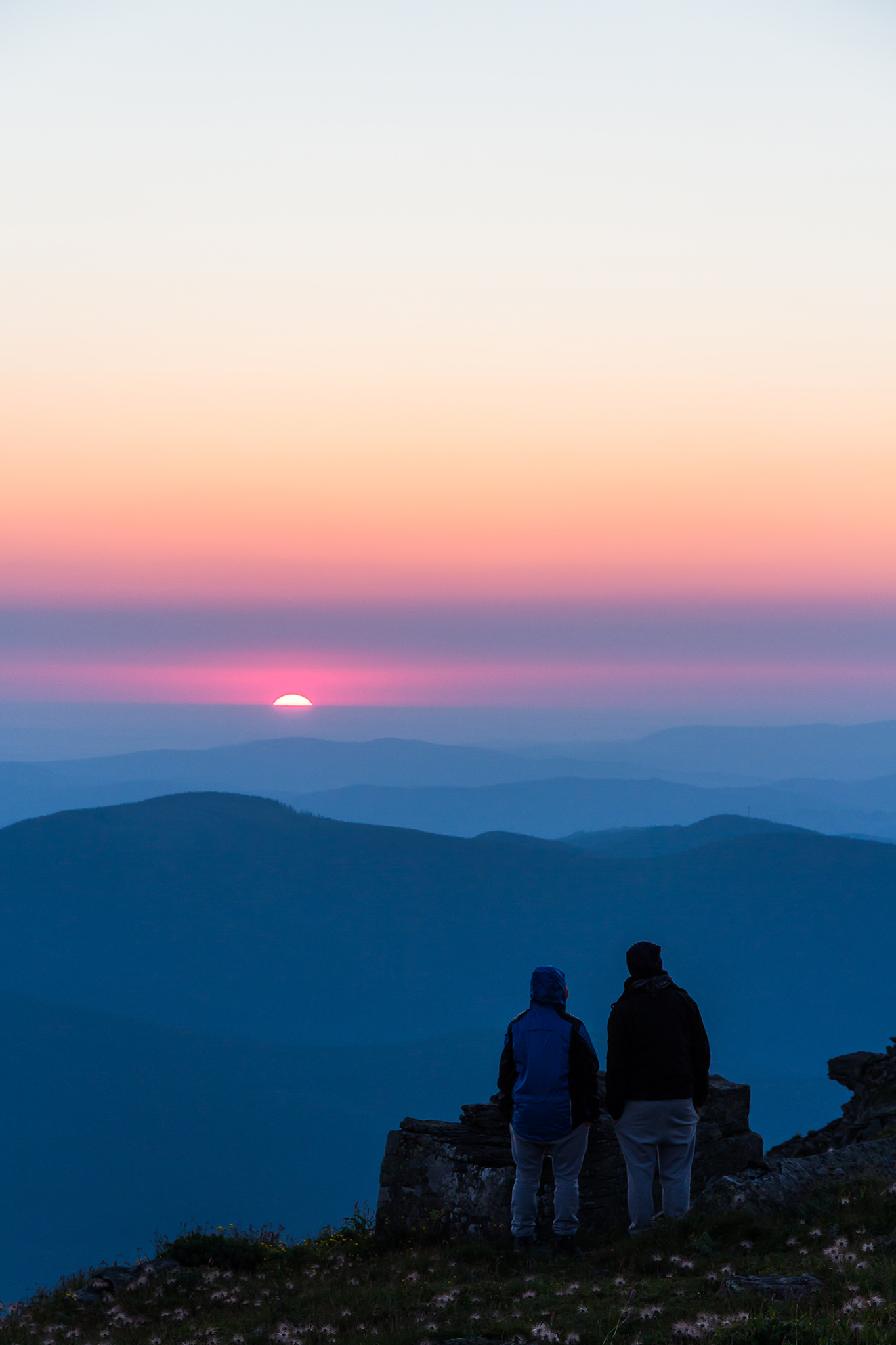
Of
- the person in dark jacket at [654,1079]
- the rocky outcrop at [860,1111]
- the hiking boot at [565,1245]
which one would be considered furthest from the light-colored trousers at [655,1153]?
the rocky outcrop at [860,1111]

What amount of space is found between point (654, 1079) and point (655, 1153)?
0.94 m

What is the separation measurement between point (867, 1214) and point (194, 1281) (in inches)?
262

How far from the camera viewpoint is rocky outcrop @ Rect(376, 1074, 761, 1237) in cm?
1130

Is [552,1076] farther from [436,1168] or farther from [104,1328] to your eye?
[104,1328]

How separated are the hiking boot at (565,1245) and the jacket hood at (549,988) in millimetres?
2231

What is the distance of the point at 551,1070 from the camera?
9906 millimetres

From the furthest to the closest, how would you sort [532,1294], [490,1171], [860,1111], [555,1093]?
[860,1111] → [490,1171] → [555,1093] → [532,1294]

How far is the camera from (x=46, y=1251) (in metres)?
187

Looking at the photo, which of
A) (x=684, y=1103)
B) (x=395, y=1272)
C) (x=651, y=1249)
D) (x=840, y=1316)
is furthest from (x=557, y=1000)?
(x=840, y=1316)

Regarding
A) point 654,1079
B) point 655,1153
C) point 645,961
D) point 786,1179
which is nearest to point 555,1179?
point 655,1153

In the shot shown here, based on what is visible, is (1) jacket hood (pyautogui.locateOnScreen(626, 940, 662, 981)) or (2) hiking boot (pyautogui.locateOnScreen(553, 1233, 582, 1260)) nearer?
(1) jacket hood (pyautogui.locateOnScreen(626, 940, 662, 981))

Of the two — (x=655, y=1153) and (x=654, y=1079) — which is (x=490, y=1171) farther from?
(x=654, y=1079)

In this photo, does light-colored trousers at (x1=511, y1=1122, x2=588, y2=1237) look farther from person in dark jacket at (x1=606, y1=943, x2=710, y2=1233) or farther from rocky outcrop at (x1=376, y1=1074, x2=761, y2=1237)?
rocky outcrop at (x1=376, y1=1074, x2=761, y2=1237)

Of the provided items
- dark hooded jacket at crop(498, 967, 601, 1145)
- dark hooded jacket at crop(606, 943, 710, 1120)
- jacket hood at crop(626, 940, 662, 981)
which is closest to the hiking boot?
dark hooded jacket at crop(498, 967, 601, 1145)
